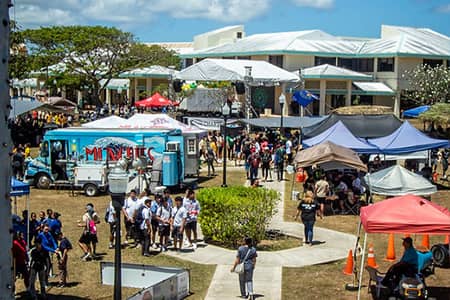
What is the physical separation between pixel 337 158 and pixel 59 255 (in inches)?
435

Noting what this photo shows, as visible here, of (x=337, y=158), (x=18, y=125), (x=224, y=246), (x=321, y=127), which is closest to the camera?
(x=224, y=246)

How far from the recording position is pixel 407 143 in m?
25.7

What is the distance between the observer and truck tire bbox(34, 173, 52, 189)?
25.5 metres

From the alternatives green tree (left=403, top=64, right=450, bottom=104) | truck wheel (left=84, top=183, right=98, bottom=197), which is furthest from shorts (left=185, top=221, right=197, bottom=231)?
green tree (left=403, top=64, right=450, bottom=104)

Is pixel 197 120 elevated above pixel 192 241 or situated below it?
above

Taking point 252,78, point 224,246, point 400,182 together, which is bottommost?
point 224,246

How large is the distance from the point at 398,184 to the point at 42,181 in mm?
13673

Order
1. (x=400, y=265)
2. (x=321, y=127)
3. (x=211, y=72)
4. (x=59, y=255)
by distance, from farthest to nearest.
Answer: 1. (x=211, y=72)
2. (x=321, y=127)
3. (x=59, y=255)
4. (x=400, y=265)

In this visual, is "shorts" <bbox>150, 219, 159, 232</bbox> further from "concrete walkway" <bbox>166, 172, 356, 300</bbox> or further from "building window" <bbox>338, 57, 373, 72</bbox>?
"building window" <bbox>338, 57, 373, 72</bbox>

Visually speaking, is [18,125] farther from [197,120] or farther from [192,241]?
[192,241]

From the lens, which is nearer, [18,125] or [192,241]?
[192,241]

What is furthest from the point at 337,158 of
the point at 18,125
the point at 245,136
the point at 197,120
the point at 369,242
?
the point at 18,125

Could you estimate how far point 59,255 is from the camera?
13.1 meters

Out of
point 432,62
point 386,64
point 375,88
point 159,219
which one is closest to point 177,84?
point 375,88
